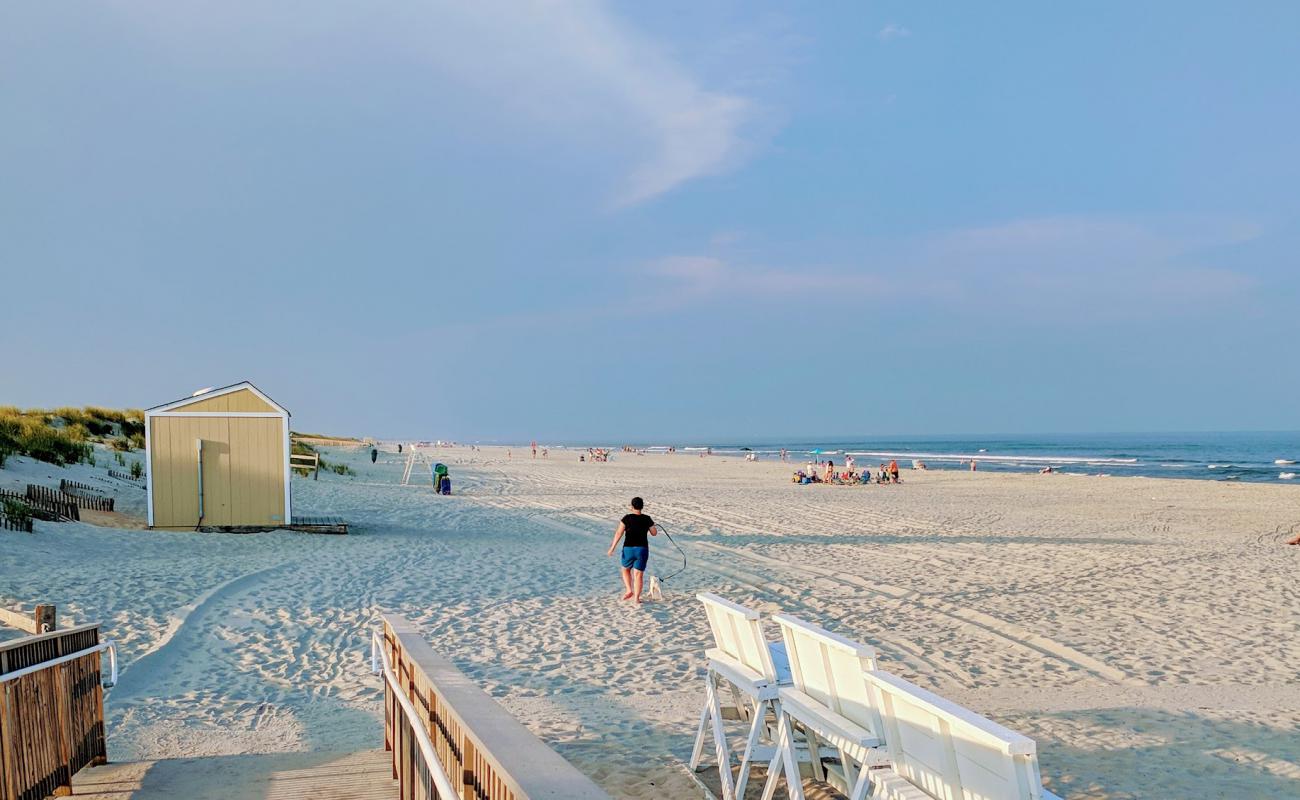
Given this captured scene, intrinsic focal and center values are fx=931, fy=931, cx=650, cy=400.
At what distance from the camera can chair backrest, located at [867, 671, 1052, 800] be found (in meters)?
2.78

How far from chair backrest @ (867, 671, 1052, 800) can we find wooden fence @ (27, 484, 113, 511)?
17094 millimetres

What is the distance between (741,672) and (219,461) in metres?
14.4

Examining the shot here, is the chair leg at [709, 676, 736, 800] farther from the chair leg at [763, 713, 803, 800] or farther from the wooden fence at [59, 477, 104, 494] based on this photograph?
the wooden fence at [59, 477, 104, 494]

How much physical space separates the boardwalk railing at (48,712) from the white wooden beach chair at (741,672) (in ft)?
10.7

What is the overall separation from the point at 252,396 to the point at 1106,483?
35.1m

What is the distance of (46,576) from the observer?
11.4 m

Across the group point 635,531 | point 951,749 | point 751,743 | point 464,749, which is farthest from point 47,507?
point 951,749

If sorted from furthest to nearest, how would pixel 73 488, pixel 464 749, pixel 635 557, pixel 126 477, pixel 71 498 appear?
pixel 126 477 < pixel 73 488 < pixel 71 498 < pixel 635 557 < pixel 464 749

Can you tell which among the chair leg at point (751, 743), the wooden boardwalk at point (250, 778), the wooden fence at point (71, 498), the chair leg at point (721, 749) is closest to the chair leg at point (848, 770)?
the chair leg at point (751, 743)

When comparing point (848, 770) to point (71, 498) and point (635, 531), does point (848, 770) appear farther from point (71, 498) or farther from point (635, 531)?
point (71, 498)

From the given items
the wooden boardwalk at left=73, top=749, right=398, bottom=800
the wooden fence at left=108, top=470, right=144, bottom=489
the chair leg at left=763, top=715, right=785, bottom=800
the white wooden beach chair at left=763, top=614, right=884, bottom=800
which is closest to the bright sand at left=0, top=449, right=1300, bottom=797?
the wooden boardwalk at left=73, top=749, right=398, bottom=800

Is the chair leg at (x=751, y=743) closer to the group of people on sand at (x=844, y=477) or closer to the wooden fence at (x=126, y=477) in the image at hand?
the wooden fence at (x=126, y=477)

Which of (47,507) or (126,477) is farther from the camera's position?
(126,477)

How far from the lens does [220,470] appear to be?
55.0ft
